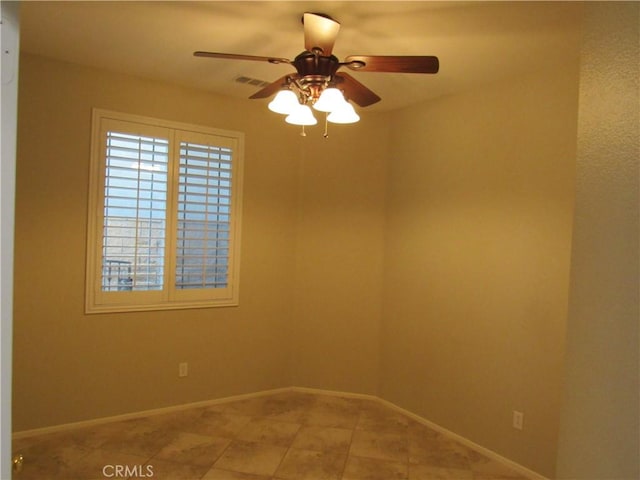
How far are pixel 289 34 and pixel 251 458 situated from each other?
2771mm

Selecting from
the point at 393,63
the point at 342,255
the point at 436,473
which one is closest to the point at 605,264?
the point at 393,63

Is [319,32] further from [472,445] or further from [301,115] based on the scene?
[472,445]

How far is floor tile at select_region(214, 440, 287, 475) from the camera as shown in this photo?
2.67 meters

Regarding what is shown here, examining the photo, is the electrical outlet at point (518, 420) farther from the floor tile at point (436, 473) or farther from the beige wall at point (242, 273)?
the beige wall at point (242, 273)

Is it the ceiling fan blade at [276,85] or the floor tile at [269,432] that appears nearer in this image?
the ceiling fan blade at [276,85]

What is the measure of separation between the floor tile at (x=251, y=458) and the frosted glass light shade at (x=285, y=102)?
7.36ft

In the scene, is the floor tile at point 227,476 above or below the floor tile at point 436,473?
above

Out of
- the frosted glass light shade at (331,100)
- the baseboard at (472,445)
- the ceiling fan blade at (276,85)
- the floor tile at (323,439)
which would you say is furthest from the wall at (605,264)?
the floor tile at (323,439)

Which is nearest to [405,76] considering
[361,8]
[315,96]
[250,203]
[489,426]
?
[361,8]

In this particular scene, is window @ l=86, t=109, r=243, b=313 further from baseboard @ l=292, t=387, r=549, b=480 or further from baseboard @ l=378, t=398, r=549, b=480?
baseboard @ l=378, t=398, r=549, b=480

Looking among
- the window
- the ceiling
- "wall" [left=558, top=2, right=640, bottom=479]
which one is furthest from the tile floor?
the ceiling

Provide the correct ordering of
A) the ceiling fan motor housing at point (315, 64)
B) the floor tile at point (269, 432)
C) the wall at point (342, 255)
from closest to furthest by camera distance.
Result: the ceiling fan motor housing at point (315, 64), the floor tile at point (269, 432), the wall at point (342, 255)

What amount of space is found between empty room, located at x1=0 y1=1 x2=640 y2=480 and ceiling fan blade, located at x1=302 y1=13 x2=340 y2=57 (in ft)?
0.04

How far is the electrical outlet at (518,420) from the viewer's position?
281cm
